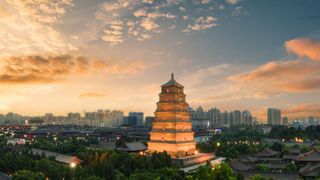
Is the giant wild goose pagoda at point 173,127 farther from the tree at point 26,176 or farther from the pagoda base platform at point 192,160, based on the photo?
the tree at point 26,176

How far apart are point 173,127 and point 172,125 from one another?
1.19ft

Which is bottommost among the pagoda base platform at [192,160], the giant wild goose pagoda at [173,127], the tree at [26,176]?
the pagoda base platform at [192,160]

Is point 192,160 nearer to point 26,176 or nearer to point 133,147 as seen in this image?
point 133,147

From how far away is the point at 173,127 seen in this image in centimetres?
6006

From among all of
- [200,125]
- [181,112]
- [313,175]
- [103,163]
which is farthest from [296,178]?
[200,125]

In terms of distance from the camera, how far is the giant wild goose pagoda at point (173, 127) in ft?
195

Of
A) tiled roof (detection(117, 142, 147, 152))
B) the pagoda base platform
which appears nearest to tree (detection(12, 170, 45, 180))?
the pagoda base platform

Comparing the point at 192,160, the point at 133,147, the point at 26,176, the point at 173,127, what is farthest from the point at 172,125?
the point at 26,176

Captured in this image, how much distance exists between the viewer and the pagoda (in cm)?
5966

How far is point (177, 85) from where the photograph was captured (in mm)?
62781

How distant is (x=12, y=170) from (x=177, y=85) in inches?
1194

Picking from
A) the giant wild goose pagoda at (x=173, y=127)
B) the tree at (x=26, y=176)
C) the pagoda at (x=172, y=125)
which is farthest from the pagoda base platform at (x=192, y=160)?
the tree at (x=26, y=176)

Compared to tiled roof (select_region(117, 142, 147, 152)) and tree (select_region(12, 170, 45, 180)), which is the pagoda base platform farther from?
tree (select_region(12, 170, 45, 180))

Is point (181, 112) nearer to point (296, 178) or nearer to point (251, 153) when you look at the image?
point (251, 153)
